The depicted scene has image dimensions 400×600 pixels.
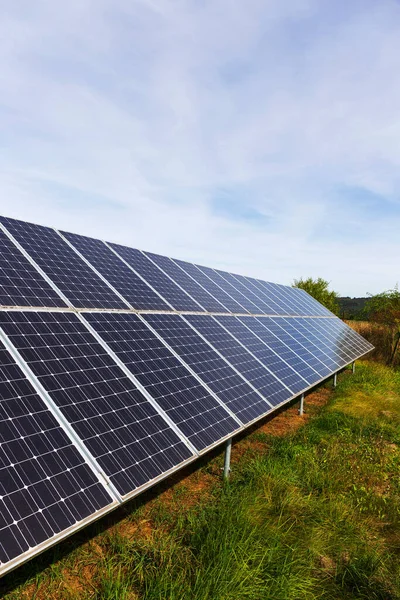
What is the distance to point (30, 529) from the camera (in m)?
4.09

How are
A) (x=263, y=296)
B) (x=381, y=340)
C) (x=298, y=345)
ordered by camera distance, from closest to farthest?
(x=298, y=345)
(x=263, y=296)
(x=381, y=340)

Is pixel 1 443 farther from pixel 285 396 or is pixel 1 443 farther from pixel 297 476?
pixel 285 396

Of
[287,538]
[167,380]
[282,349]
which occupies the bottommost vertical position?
[287,538]

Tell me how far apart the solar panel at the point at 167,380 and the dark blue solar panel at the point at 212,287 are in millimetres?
6815

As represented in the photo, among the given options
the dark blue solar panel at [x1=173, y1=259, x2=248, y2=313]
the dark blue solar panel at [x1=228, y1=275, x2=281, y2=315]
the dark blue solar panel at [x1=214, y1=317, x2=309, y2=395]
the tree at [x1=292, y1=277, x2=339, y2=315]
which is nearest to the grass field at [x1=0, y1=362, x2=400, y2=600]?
the dark blue solar panel at [x1=214, y1=317, x2=309, y2=395]

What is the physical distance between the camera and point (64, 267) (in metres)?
10.1

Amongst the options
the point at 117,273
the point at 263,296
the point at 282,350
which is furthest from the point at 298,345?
the point at 117,273

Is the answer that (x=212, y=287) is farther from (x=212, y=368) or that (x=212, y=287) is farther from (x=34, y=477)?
(x=34, y=477)

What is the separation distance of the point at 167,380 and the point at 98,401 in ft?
6.46

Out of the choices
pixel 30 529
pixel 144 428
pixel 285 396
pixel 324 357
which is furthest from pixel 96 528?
pixel 324 357

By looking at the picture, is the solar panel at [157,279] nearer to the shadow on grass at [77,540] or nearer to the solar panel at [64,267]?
the solar panel at [64,267]

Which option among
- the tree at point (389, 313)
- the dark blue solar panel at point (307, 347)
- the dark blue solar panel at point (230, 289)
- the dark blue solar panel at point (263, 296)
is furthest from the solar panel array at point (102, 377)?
the tree at point (389, 313)

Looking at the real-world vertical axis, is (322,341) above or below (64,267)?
below

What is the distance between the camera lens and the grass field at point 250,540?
18.1 feet
